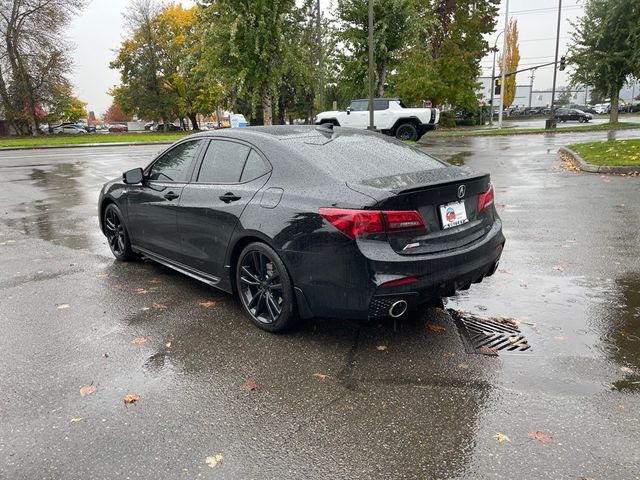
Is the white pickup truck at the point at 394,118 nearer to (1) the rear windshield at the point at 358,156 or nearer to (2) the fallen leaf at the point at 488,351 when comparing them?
(1) the rear windshield at the point at 358,156

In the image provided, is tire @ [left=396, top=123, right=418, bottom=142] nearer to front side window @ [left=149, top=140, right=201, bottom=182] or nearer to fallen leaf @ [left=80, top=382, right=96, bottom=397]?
front side window @ [left=149, top=140, right=201, bottom=182]

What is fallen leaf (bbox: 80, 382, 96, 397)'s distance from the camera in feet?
10.5

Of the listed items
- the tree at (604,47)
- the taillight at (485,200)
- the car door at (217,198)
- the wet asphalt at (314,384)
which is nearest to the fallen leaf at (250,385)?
the wet asphalt at (314,384)

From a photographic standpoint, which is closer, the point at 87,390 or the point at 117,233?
the point at 87,390

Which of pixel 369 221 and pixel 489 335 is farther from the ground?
pixel 369 221

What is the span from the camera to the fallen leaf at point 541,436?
8.60 feet

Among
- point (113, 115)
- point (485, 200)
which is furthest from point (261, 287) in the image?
point (113, 115)

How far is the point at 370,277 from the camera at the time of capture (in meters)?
3.30

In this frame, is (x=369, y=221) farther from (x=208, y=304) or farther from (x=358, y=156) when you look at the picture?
(x=208, y=304)

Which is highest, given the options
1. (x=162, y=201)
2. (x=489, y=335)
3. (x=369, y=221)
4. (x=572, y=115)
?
(x=369, y=221)

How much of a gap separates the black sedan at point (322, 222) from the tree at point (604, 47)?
73.5 ft

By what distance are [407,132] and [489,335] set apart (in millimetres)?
20347

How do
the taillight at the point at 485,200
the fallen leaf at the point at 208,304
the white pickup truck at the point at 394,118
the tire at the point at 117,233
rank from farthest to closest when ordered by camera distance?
Answer: 1. the white pickup truck at the point at 394,118
2. the tire at the point at 117,233
3. the fallen leaf at the point at 208,304
4. the taillight at the point at 485,200

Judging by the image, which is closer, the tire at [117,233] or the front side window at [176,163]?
the front side window at [176,163]
